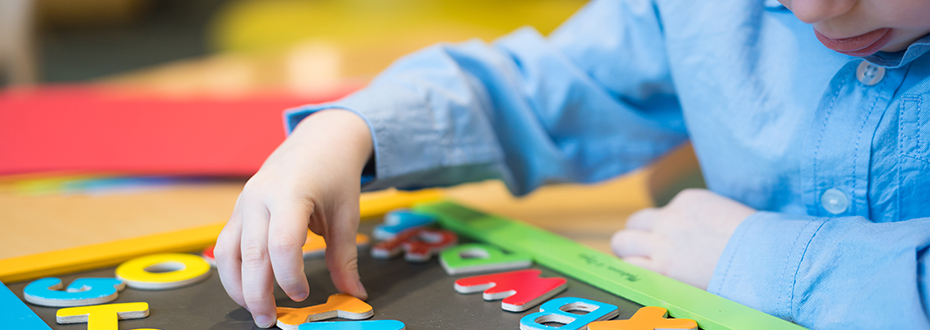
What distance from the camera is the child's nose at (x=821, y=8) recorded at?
35 cm

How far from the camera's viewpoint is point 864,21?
1.18ft

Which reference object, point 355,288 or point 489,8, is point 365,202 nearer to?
point 355,288

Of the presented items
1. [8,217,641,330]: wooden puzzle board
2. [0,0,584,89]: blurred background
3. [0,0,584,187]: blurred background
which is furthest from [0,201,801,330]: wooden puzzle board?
[0,0,584,89]: blurred background

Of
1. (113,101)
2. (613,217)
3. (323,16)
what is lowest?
(613,217)

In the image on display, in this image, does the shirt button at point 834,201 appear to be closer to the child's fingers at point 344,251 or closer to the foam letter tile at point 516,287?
the foam letter tile at point 516,287

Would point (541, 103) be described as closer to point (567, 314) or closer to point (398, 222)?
point (398, 222)

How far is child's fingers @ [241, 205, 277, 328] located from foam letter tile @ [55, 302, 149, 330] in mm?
63

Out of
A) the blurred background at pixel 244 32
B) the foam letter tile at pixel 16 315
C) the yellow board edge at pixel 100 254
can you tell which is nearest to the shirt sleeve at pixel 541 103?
the yellow board edge at pixel 100 254

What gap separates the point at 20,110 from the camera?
2.83ft

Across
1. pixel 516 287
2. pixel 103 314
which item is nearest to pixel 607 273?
pixel 516 287

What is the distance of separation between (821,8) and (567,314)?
20 centimetres

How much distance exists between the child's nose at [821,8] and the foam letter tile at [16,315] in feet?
1.36

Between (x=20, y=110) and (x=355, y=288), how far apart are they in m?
0.67

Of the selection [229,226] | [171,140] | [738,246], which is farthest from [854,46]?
[171,140]
